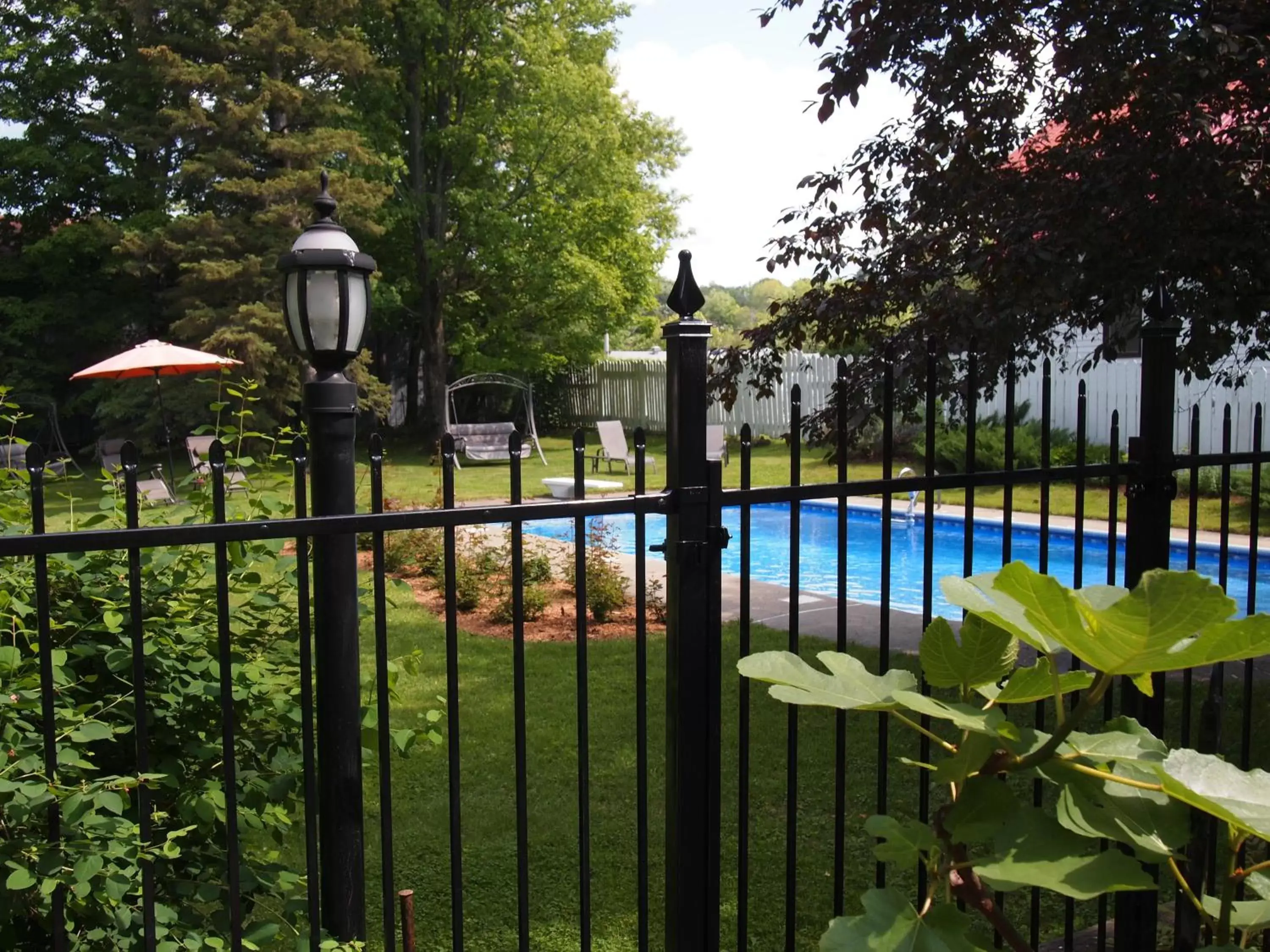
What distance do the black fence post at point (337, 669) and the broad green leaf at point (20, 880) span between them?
19.8 inches

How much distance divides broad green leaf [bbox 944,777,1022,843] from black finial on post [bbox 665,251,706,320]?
1.05 m

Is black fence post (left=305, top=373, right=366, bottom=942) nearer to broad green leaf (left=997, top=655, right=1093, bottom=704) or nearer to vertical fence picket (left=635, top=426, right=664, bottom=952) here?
vertical fence picket (left=635, top=426, right=664, bottom=952)

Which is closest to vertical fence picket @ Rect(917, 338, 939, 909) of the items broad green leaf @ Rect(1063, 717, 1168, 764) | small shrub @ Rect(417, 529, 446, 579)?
broad green leaf @ Rect(1063, 717, 1168, 764)

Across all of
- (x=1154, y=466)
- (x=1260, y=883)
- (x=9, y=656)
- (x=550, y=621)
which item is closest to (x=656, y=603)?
(x=550, y=621)

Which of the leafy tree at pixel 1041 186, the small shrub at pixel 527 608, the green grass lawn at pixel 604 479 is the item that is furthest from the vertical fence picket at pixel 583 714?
the green grass lawn at pixel 604 479

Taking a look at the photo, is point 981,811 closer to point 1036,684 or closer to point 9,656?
point 1036,684

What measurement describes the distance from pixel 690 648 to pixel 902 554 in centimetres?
1209

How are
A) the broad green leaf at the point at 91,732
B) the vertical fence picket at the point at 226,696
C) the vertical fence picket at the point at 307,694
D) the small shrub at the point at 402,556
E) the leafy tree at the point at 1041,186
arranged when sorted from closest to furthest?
the vertical fence picket at the point at 226,696 < the vertical fence picket at the point at 307,694 < the broad green leaf at the point at 91,732 < the leafy tree at the point at 1041,186 < the small shrub at the point at 402,556

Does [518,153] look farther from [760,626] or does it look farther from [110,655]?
[110,655]

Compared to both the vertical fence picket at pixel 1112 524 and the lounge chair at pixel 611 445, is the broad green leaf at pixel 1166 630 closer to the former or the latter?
the vertical fence picket at pixel 1112 524

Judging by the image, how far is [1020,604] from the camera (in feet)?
4.09

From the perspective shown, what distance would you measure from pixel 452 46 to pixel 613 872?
22.2 meters

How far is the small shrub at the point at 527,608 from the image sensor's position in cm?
811

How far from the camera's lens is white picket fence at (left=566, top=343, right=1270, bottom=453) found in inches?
612
